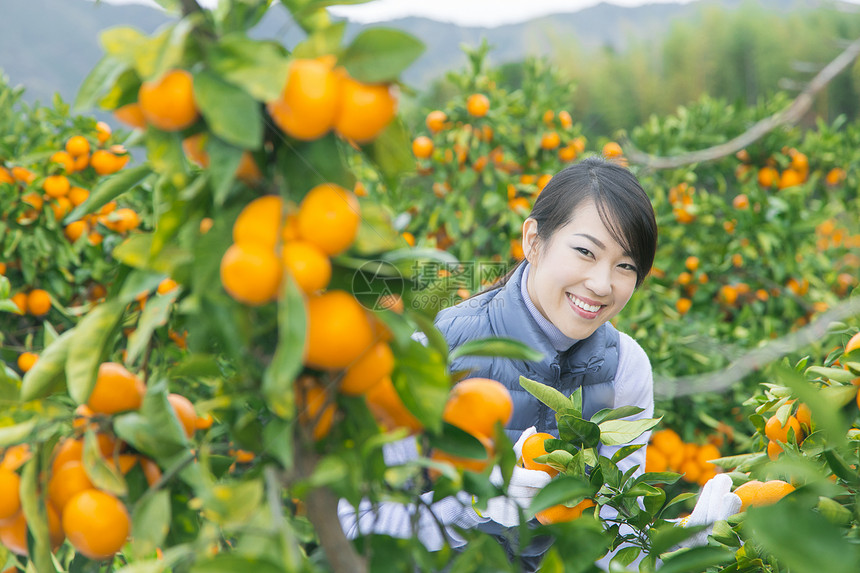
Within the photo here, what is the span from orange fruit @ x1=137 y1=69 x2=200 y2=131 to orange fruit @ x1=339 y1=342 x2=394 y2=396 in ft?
0.56

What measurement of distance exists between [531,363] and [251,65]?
920 mm

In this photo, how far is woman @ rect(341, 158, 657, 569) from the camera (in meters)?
1.13

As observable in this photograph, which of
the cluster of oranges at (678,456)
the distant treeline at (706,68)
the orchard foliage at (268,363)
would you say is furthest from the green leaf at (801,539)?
the distant treeline at (706,68)

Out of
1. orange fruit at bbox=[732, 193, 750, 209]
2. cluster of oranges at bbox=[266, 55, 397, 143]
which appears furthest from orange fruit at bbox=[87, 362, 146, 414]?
orange fruit at bbox=[732, 193, 750, 209]

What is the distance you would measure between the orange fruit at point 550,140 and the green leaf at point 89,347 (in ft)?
6.30

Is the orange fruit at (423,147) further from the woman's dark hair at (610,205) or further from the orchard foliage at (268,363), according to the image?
the orchard foliage at (268,363)

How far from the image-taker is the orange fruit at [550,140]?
2184mm

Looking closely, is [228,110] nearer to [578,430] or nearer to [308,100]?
[308,100]

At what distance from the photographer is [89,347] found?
42 cm

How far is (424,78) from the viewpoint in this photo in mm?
5086

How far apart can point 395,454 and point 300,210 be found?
645mm

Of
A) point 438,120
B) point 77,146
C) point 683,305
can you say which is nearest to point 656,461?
point 683,305

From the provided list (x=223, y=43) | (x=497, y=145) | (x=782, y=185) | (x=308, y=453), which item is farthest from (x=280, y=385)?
(x=782, y=185)

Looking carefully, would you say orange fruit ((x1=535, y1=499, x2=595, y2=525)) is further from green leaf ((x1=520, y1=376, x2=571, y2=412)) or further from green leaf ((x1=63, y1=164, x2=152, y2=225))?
green leaf ((x1=63, y1=164, x2=152, y2=225))
